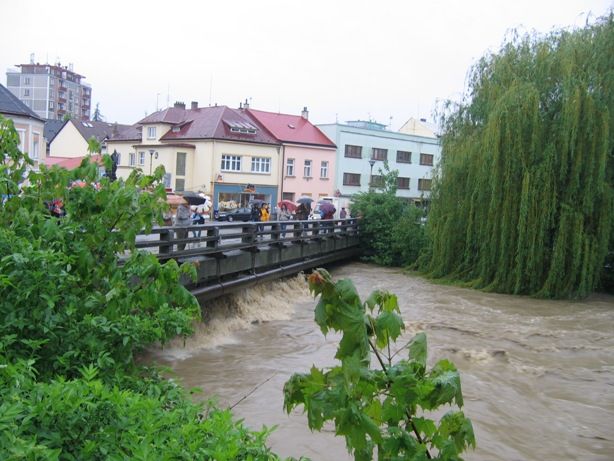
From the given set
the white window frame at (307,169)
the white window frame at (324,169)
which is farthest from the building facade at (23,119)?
the white window frame at (324,169)

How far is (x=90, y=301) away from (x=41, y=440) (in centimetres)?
150

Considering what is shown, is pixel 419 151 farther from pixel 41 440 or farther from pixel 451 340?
pixel 41 440

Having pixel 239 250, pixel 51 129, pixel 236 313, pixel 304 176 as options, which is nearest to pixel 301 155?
pixel 304 176

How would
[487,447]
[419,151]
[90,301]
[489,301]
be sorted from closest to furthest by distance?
[90,301], [487,447], [489,301], [419,151]

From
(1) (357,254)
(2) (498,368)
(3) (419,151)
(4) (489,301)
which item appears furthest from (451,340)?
(3) (419,151)

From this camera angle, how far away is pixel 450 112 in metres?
23.3

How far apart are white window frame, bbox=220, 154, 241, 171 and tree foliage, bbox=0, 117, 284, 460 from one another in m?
47.0

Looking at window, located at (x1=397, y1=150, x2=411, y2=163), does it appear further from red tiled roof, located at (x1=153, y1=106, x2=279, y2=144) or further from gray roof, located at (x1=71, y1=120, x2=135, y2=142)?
gray roof, located at (x1=71, y1=120, x2=135, y2=142)

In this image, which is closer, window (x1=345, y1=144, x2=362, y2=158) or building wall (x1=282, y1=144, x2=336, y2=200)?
building wall (x1=282, y1=144, x2=336, y2=200)

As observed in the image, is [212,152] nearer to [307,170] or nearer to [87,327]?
A: [307,170]

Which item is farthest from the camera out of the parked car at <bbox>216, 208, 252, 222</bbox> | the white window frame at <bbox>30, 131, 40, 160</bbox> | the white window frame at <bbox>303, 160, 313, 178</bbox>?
the white window frame at <bbox>303, 160, 313, 178</bbox>

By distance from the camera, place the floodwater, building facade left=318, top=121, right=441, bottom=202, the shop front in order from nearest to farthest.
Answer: the floodwater → the shop front → building facade left=318, top=121, right=441, bottom=202

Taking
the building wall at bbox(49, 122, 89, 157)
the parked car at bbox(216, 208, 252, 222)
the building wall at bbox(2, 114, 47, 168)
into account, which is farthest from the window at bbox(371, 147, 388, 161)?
the building wall at bbox(2, 114, 47, 168)

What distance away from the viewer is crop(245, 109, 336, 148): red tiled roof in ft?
186
